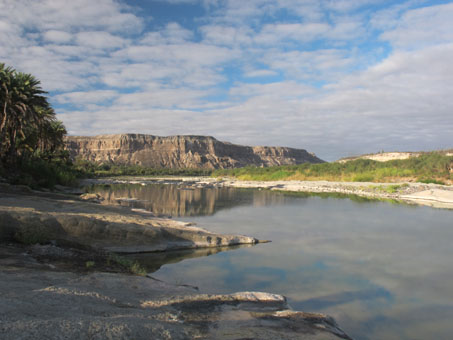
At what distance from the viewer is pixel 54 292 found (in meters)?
6.30

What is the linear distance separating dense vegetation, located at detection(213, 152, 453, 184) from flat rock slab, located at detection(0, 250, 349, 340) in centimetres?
5667

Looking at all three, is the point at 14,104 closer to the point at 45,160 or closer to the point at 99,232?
the point at 45,160

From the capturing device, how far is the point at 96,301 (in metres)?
6.40

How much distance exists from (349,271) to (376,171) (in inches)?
2313

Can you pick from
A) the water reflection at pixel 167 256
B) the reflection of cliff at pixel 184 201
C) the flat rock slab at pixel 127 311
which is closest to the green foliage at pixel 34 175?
the reflection of cliff at pixel 184 201

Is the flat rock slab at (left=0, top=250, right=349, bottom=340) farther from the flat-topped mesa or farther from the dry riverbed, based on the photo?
the flat-topped mesa

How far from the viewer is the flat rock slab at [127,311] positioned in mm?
4387

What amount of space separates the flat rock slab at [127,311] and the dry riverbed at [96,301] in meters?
0.01

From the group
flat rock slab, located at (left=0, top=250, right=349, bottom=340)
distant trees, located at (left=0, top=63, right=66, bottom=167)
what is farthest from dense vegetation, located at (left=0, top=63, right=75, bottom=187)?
flat rock slab, located at (left=0, top=250, right=349, bottom=340)

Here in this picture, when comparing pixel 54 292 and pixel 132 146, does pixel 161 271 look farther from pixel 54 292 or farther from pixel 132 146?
pixel 132 146

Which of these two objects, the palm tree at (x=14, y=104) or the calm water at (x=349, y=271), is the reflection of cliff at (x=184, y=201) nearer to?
the calm water at (x=349, y=271)

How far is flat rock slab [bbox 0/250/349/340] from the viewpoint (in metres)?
4.39

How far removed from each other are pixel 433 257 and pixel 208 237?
1020 cm

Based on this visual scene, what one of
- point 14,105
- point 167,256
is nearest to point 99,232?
point 167,256
